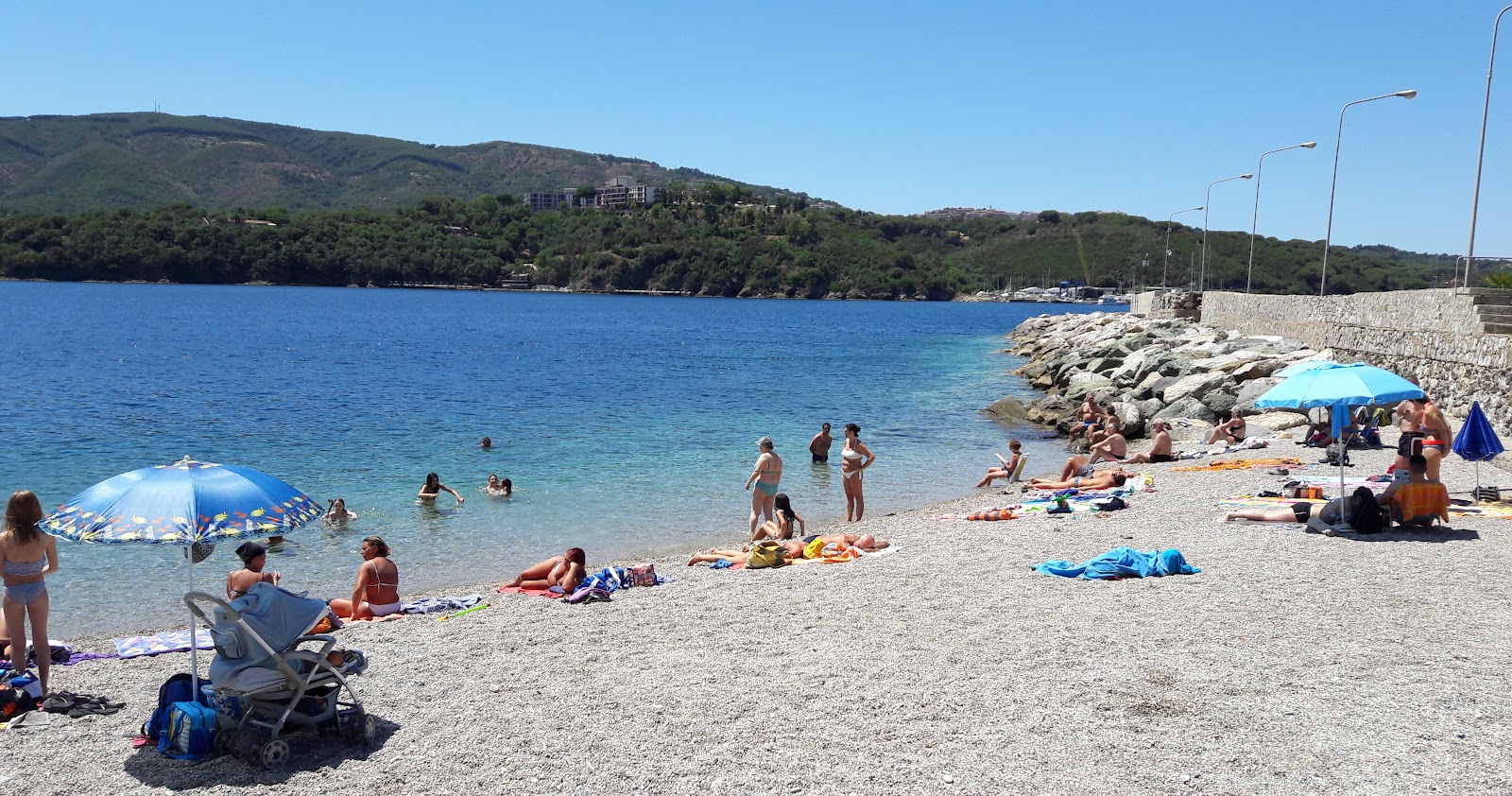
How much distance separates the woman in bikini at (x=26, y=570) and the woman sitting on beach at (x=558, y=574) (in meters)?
4.17

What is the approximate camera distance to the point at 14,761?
230 inches

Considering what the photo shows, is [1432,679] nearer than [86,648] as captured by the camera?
Yes

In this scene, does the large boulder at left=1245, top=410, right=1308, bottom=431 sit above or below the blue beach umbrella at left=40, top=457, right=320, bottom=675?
below

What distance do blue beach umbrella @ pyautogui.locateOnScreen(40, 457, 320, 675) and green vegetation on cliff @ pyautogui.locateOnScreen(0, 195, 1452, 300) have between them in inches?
5588

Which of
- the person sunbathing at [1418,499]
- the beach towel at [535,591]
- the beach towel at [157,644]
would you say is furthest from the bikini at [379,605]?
the person sunbathing at [1418,499]

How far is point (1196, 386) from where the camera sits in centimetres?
2492

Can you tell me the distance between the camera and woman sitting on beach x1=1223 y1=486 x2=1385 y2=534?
10.6m

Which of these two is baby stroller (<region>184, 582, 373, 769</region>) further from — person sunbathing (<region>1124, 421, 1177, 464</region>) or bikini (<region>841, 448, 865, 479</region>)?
person sunbathing (<region>1124, 421, 1177, 464</region>)

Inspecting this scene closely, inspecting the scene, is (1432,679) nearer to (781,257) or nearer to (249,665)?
(249,665)

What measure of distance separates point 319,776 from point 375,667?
1921 millimetres

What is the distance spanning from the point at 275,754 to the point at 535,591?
468 cm

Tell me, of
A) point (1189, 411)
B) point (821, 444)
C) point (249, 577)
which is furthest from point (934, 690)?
→ point (1189, 411)

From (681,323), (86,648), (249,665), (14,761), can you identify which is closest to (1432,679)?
(249,665)

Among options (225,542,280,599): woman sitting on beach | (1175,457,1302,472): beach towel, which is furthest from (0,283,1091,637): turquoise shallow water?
(1175,457,1302,472): beach towel
